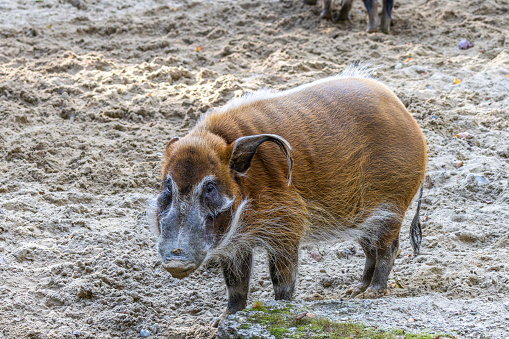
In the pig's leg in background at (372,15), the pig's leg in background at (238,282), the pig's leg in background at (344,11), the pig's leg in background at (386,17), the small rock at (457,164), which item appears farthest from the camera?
Result: the pig's leg in background at (344,11)

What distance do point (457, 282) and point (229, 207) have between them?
1.68m

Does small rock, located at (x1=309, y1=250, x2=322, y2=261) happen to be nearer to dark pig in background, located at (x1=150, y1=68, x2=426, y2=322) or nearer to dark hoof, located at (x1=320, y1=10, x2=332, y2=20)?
dark pig in background, located at (x1=150, y1=68, x2=426, y2=322)

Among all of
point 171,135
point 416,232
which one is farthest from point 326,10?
point 416,232

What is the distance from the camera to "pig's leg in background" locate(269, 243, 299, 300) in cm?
314

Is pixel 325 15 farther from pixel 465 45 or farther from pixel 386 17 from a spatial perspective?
pixel 465 45

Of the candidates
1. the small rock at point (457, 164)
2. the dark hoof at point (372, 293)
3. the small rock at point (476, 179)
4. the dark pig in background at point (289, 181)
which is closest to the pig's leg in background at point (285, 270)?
the dark pig in background at point (289, 181)

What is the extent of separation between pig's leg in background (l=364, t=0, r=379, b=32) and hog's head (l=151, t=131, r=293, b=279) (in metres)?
5.56

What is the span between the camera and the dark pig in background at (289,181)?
109 inches

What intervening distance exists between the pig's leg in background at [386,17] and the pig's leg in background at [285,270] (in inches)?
216

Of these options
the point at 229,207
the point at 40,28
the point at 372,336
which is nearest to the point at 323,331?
the point at 372,336

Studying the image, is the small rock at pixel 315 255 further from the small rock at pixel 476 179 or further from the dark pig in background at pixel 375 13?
the dark pig in background at pixel 375 13

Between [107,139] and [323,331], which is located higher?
[323,331]

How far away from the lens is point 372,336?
250 centimetres

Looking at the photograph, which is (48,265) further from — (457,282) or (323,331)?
(457,282)
